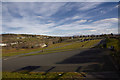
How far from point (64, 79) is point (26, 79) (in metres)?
3.71

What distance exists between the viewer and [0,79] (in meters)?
6.77

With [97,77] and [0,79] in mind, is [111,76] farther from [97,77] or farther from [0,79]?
[0,79]

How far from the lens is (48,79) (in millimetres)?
6629

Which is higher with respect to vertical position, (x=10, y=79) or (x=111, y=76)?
(x=111, y=76)

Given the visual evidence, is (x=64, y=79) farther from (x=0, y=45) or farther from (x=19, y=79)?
(x=0, y=45)

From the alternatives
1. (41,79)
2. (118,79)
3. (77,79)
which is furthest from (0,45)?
(118,79)

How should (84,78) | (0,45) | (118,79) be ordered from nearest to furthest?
(118,79), (84,78), (0,45)

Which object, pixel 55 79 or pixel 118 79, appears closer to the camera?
pixel 118 79

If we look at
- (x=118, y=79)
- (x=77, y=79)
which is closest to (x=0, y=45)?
(x=77, y=79)

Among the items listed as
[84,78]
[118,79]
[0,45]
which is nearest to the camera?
[118,79]

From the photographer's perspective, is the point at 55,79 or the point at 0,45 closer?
the point at 55,79

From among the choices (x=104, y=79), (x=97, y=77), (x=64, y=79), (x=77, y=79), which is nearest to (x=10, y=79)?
(x=64, y=79)

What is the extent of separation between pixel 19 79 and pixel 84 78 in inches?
250

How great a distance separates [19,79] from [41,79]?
2175 millimetres
